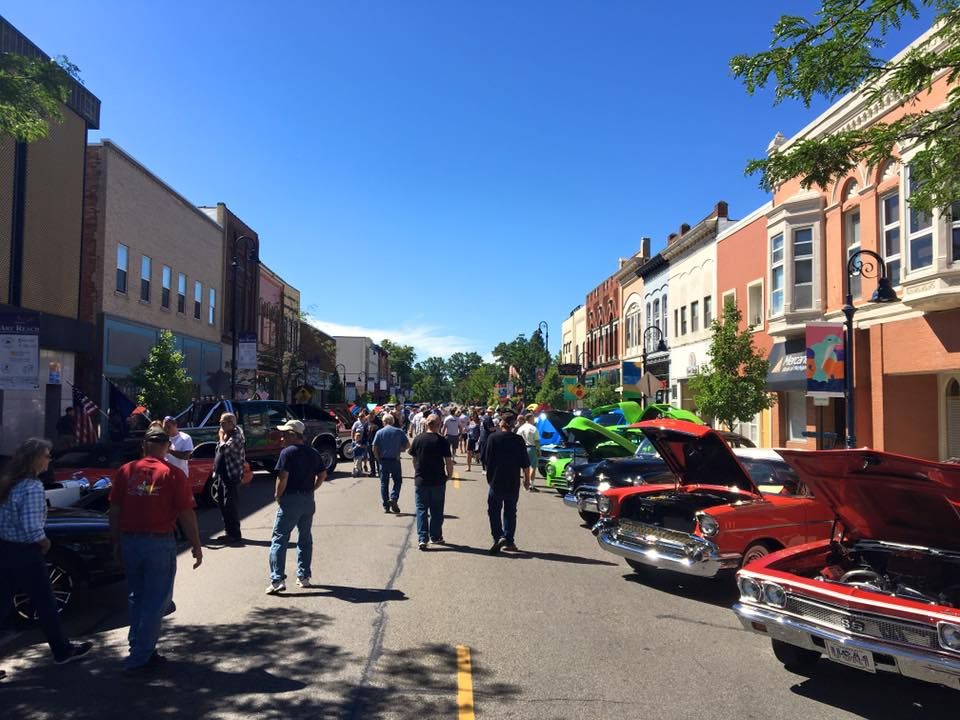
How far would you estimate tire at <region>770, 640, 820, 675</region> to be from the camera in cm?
561

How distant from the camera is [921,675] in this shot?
4.47 metres

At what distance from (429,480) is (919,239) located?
13659 millimetres

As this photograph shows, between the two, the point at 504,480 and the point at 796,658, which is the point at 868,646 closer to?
the point at 796,658

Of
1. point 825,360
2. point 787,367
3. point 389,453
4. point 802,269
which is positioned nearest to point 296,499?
point 389,453

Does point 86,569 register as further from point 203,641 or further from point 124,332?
point 124,332

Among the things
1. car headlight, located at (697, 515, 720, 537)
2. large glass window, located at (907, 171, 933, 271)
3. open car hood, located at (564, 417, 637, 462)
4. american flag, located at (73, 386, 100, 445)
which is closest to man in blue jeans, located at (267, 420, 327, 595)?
car headlight, located at (697, 515, 720, 537)

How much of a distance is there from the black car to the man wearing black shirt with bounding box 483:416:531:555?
4.44m

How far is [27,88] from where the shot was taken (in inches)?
344

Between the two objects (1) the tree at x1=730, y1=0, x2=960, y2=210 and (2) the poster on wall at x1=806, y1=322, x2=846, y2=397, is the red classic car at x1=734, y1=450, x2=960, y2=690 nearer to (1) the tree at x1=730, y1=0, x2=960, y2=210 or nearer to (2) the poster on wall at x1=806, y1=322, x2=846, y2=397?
(1) the tree at x1=730, y1=0, x2=960, y2=210

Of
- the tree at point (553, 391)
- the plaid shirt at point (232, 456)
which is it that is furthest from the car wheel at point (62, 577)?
the tree at point (553, 391)

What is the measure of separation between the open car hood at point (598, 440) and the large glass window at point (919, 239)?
815cm

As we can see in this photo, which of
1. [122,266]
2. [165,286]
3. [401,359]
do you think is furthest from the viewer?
[401,359]

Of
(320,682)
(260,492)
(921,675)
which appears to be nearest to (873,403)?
(260,492)

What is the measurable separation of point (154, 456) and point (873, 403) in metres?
19.0
